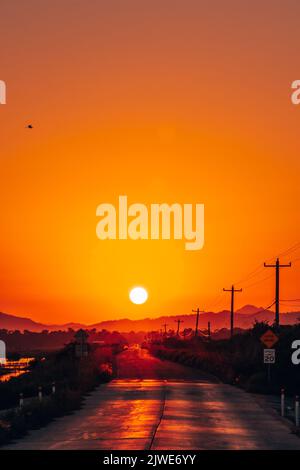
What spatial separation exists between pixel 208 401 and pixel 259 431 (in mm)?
13360

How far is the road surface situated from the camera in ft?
83.1

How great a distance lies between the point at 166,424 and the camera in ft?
101

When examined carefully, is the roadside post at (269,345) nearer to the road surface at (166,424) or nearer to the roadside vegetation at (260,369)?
the roadside vegetation at (260,369)

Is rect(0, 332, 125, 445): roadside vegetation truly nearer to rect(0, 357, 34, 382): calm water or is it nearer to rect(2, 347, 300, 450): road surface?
rect(2, 347, 300, 450): road surface

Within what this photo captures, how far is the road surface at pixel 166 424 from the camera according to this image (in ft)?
83.1

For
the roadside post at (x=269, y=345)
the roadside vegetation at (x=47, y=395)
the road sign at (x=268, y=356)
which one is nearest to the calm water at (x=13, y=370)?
the roadside vegetation at (x=47, y=395)

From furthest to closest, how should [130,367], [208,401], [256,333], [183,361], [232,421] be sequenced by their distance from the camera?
[183,361], [130,367], [256,333], [208,401], [232,421]

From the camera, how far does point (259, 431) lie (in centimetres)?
2962
